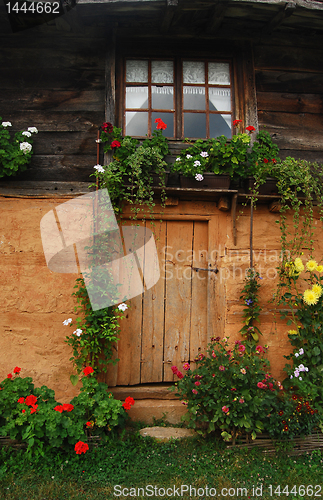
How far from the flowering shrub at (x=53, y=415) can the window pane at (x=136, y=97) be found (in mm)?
2981

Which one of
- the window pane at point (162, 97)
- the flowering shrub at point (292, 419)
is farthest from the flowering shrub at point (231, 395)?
the window pane at point (162, 97)

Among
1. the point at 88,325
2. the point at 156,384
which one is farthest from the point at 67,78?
the point at 156,384

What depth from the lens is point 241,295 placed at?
12.1ft

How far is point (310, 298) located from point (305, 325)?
0.92 ft

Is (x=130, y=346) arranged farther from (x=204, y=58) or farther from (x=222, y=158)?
(x=204, y=58)

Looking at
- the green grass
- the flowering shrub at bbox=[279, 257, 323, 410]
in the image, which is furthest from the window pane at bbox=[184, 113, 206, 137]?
the green grass

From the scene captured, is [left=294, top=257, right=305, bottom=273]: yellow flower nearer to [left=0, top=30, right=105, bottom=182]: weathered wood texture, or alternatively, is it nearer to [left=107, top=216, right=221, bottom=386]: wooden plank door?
[left=107, top=216, right=221, bottom=386]: wooden plank door

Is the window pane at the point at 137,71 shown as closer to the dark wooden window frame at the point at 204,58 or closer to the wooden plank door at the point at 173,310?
the dark wooden window frame at the point at 204,58

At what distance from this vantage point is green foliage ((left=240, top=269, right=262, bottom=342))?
3.57m

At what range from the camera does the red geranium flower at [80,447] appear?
274 cm

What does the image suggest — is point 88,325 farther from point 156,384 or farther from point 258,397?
point 258,397

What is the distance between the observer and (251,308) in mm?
3586

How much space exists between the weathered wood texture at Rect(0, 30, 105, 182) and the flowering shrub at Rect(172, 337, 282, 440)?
2.40m

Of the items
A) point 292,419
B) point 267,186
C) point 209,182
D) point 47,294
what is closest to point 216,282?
point 209,182
